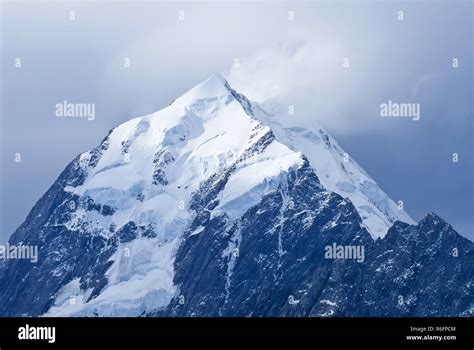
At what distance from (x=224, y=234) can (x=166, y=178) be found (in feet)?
121

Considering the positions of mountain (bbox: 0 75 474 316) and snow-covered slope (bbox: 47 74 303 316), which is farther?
snow-covered slope (bbox: 47 74 303 316)

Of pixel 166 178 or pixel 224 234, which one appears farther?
pixel 224 234

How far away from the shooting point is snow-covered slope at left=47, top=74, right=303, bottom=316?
4647 inches

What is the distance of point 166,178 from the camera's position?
464 ft

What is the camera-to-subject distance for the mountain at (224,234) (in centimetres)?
10412

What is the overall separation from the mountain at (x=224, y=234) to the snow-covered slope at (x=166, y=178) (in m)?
0.39

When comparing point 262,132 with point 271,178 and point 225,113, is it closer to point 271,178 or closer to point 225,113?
point 225,113

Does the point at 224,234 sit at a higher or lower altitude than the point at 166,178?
lower

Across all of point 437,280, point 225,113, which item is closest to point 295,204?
point 225,113

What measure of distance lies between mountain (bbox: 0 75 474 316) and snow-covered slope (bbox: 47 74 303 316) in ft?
1.27
